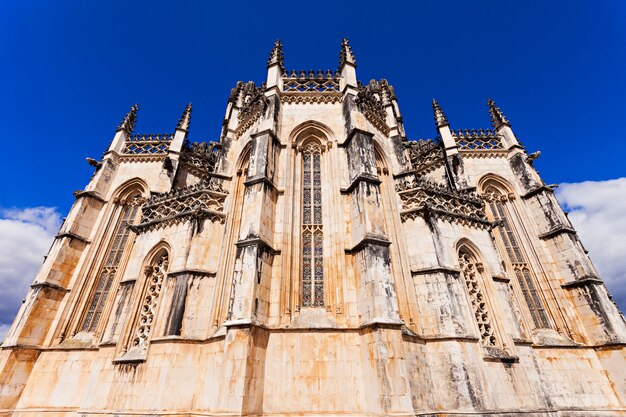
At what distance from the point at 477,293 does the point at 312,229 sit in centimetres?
658

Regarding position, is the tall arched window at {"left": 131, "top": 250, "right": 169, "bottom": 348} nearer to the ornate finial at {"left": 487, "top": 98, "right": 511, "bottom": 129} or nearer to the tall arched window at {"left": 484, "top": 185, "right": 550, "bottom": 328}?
the tall arched window at {"left": 484, "top": 185, "right": 550, "bottom": 328}

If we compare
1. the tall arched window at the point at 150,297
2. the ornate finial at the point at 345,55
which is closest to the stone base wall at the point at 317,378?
the tall arched window at the point at 150,297

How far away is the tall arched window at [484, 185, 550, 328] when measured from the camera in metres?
14.1

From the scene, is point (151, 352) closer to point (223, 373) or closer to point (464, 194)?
point (223, 373)

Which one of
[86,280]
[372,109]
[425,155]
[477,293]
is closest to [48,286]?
[86,280]

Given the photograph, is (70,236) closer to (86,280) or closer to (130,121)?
→ (86,280)

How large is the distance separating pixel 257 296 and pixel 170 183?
9816mm

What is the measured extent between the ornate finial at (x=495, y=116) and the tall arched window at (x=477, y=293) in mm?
12830

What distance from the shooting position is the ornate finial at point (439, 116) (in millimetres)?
18858

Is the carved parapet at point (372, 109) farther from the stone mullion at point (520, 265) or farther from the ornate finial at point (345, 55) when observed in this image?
the stone mullion at point (520, 265)

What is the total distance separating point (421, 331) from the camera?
964cm

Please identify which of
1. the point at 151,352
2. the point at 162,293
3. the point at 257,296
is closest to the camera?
the point at 257,296

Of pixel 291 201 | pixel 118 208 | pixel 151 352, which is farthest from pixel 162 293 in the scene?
pixel 118 208

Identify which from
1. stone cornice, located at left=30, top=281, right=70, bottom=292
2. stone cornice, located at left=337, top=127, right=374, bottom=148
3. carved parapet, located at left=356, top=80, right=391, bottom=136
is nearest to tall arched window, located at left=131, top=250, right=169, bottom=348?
stone cornice, located at left=30, top=281, right=70, bottom=292
